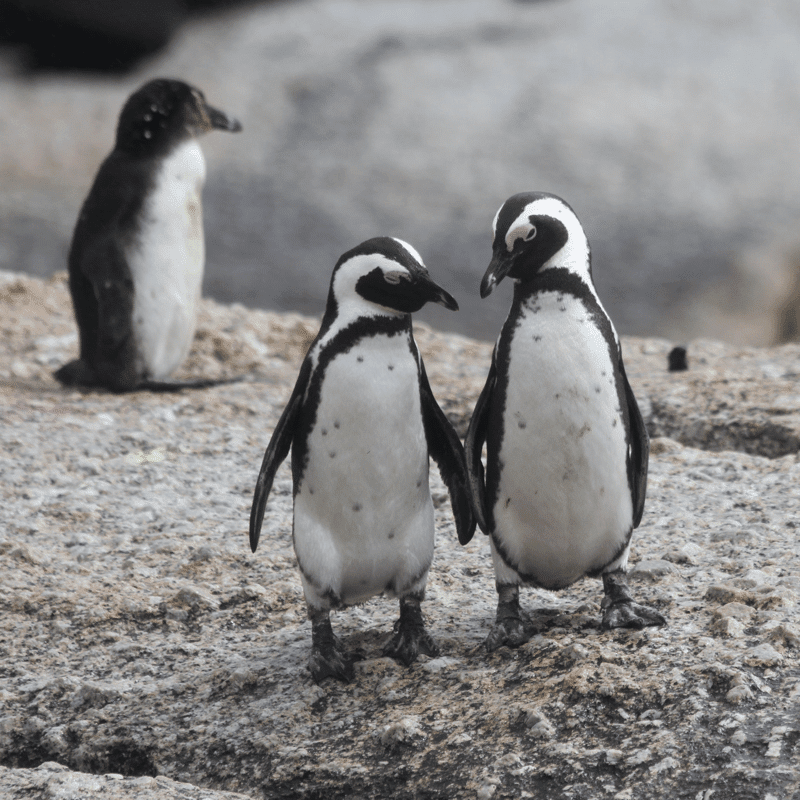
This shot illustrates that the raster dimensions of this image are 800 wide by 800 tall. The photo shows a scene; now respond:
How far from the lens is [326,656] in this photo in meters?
1.60

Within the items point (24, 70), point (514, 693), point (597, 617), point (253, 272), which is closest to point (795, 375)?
point (597, 617)

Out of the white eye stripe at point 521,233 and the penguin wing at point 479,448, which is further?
the penguin wing at point 479,448

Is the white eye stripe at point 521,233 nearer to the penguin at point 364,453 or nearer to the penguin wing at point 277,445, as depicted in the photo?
the penguin at point 364,453

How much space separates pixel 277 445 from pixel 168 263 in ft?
6.61

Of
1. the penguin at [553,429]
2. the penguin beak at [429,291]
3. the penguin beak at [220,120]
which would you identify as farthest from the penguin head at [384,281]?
the penguin beak at [220,120]

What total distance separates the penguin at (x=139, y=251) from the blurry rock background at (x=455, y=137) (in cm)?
250

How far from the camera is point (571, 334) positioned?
156 centimetres

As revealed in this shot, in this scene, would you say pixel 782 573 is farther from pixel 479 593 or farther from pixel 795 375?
pixel 795 375

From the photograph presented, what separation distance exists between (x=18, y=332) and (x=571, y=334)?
10.3ft

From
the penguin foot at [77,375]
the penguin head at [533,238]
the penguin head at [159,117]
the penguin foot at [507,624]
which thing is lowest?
the penguin foot at [507,624]

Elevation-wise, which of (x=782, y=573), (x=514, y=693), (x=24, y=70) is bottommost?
(x=514, y=693)

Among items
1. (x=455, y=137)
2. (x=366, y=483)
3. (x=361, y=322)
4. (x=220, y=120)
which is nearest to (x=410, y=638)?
(x=366, y=483)

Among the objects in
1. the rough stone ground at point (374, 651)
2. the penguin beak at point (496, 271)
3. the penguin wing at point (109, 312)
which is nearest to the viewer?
the rough stone ground at point (374, 651)

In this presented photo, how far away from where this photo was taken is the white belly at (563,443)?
1558 mm
